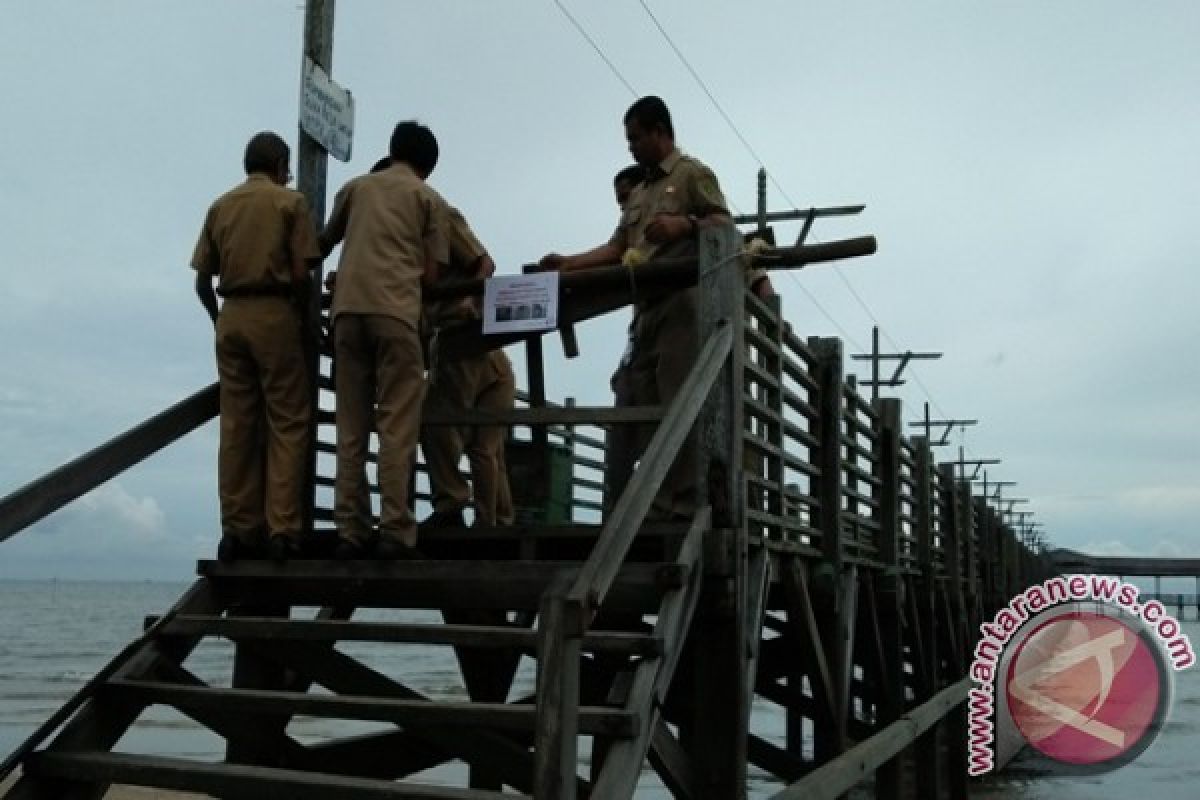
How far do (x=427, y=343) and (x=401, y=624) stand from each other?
1625 millimetres

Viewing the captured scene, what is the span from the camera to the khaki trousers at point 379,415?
4855 mm

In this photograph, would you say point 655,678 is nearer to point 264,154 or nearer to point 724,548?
point 724,548

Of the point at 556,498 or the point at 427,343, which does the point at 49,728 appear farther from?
the point at 556,498

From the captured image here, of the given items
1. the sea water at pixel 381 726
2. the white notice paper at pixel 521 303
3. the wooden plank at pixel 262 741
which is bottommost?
the sea water at pixel 381 726

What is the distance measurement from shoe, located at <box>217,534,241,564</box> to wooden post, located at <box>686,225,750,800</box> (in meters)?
1.89

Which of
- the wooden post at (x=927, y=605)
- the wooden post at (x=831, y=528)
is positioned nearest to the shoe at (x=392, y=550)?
the wooden post at (x=831, y=528)

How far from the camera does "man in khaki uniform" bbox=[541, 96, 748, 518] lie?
529 centimetres

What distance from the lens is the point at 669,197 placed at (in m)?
5.42

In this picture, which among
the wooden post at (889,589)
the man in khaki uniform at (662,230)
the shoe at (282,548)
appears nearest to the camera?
the shoe at (282,548)

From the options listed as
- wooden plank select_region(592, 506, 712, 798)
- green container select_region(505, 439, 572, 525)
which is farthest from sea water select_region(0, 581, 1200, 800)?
wooden plank select_region(592, 506, 712, 798)

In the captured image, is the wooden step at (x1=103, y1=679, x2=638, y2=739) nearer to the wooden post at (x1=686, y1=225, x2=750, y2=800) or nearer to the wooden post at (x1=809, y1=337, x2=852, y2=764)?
the wooden post at (x1=686, y1=225, x2=750, y2=800)

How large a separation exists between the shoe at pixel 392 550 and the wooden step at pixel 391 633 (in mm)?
471

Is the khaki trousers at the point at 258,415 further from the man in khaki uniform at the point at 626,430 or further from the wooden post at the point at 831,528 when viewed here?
the wooden post at the point at 831,528

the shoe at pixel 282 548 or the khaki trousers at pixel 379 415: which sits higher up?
the khaki trousers at pixel 379 415
